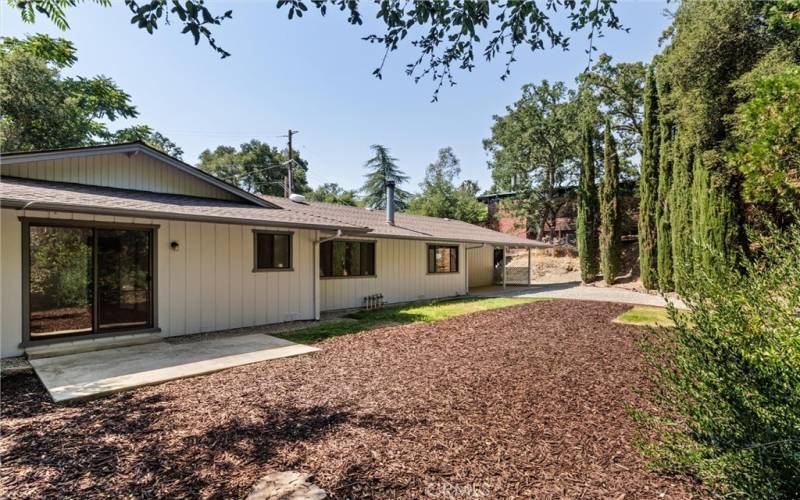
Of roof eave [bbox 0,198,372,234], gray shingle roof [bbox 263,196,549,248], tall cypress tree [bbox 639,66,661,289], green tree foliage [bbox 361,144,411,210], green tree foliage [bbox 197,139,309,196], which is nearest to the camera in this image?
roof eave [bbox 0,198,372,234]

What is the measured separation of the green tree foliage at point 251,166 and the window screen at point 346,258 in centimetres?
2436

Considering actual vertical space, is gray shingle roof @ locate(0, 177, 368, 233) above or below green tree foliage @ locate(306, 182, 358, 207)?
below

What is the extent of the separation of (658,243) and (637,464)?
49.5 ft

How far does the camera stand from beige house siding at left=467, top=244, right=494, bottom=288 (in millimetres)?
18605

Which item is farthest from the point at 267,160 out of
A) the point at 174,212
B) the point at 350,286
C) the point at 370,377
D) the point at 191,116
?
the point at 370,377

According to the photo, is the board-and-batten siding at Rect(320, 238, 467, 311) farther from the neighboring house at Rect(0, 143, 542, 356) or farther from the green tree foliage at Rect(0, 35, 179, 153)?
the green tree foliage at Rect(0, 35, 179, 153)

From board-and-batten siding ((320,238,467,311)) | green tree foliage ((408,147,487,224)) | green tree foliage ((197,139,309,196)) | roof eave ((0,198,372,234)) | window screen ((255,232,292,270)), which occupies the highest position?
green tree foliage ((197,139,309,196))

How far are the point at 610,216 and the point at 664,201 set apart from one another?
2382 mm

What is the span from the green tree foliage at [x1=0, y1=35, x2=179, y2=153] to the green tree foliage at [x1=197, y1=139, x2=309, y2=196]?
13131 millimetres

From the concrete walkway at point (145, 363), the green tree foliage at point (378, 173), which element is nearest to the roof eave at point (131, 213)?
the concrete walkway at point (145, 363)

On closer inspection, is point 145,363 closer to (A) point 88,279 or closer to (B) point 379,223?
(A) point 88,279

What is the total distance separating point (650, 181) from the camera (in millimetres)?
15789

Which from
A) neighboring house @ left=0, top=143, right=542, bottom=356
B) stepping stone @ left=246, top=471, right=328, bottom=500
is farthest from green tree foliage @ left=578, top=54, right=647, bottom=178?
stepping stone @ left=246, top=471, right=328, bottom=500

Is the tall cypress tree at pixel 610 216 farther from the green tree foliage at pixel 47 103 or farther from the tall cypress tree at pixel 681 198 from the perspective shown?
the green tree foliage at pixel 47 103
